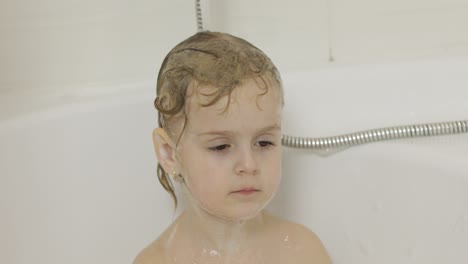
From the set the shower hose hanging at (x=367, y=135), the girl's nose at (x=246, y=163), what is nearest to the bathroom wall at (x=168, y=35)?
the shower hose hanging at (x=367, y=135)

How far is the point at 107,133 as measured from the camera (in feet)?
3.60

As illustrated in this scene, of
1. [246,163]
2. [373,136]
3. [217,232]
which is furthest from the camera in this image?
[373,136]

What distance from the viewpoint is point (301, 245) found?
974 mm

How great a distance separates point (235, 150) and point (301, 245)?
9.4 inches

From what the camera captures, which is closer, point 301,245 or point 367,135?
point 301,245

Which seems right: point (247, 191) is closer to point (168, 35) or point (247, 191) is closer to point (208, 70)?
point (208, 70)

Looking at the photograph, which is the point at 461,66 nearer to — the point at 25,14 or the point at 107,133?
the point at 107,133

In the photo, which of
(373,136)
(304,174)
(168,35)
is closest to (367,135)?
(373,136)

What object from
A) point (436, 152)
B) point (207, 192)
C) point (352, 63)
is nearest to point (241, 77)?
point (207, 192)

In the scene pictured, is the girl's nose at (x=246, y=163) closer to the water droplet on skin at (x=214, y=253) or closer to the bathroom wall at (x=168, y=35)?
the water droplet on skin at (x=214, y=253)

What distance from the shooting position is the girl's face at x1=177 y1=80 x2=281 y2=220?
2.61 feet

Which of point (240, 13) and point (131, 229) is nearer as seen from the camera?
point (131, 229)

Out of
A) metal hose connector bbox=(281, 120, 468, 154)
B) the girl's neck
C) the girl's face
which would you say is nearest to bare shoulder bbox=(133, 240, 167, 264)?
the girl's neck

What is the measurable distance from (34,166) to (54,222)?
0.10 m
